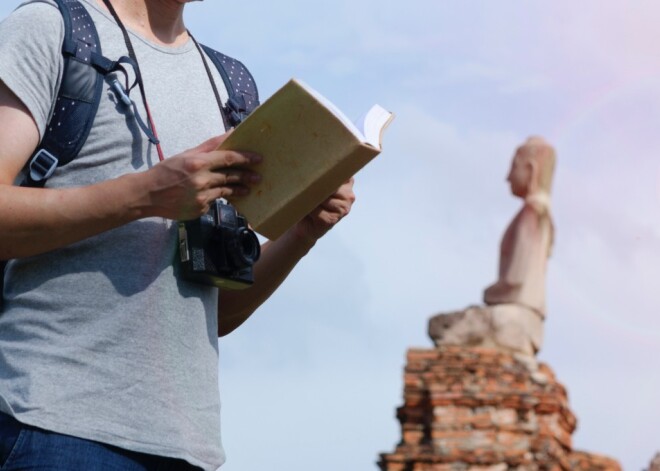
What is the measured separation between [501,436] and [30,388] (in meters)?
7.05

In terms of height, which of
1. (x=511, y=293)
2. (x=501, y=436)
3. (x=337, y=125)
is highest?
(x=511, y=293)

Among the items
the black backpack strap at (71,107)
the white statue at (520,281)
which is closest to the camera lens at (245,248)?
the black backpack strap at (71,107)

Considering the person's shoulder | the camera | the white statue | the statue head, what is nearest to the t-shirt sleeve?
the person's shoulder

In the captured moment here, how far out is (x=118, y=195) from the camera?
198 cm

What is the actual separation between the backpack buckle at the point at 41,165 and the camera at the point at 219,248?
0.66 ft

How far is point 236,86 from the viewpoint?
7.93 feet

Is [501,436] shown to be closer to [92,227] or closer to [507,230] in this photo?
[507,230]

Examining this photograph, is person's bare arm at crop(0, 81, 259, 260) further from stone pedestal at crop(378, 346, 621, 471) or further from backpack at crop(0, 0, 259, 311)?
stone pedestal at crop(378, 346, 621, 471)

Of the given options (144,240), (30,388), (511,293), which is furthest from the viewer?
(511,293)

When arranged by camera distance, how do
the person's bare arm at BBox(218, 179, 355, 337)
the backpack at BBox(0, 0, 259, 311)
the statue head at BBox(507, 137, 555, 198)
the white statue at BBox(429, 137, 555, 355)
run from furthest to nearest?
the statue head at BBox(507, 137, 555, 198)
the white statue at BBox(429, 137, 555, 355)
the person's bare arm at BBox(218, 179, 355, 337)
the backpack at BBox(0, 0, 259, 311)

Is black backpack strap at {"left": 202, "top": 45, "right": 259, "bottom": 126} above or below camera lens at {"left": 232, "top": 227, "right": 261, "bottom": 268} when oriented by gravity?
above

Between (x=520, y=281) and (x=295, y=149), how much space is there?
8.20m

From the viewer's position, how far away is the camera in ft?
6.89

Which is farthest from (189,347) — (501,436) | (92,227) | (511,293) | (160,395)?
(511,293)
